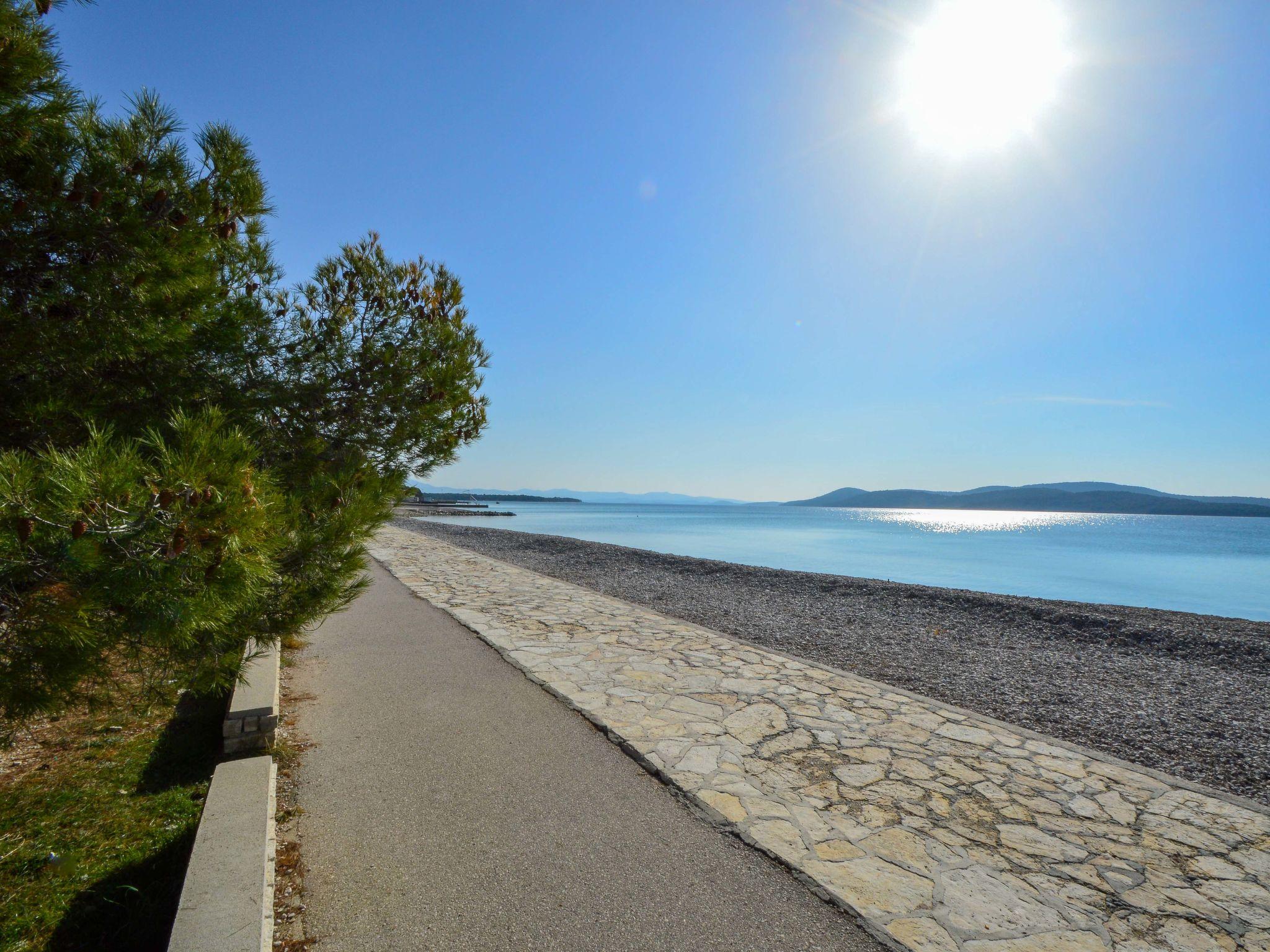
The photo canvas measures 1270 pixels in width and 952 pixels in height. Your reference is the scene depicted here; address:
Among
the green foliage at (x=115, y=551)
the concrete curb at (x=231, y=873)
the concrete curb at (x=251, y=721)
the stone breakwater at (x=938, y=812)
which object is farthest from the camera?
the concrete curb at (x=251, y=721)

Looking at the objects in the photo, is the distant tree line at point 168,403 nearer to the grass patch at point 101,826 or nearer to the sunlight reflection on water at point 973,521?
the grass patch at point 101,826

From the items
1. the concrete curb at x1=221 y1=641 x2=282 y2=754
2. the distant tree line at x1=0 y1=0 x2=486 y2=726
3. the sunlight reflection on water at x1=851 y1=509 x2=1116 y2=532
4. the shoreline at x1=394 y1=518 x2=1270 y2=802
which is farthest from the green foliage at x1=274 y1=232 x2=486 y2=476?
the sunlight reflection on water at x1=851 y1=509 x2=1116 y2=532

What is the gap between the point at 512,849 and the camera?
3.43 metres

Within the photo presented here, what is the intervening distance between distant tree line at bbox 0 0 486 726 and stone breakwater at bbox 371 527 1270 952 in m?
2.91

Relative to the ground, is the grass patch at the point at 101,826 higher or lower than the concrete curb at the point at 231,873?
lower

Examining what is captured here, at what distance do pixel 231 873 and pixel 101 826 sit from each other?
65.3 inches

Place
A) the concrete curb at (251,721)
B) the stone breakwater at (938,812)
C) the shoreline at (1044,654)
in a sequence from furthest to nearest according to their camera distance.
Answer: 1. the shoreline at (1044,654)
2. the concrete curb at (251,721)
3. the stone breakwater at (938,812)

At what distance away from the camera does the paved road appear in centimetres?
283

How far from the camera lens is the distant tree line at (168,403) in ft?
6.42

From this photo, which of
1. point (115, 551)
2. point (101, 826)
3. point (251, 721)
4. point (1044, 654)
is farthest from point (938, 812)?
point (1044, 654)

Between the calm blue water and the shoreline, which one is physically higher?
the shoreline

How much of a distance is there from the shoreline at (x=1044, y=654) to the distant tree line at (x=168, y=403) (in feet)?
19.4

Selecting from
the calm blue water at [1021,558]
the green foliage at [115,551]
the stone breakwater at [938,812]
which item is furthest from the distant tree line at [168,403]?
the calm blue water at [1021,558]

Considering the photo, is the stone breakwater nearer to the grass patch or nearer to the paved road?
the paved road
